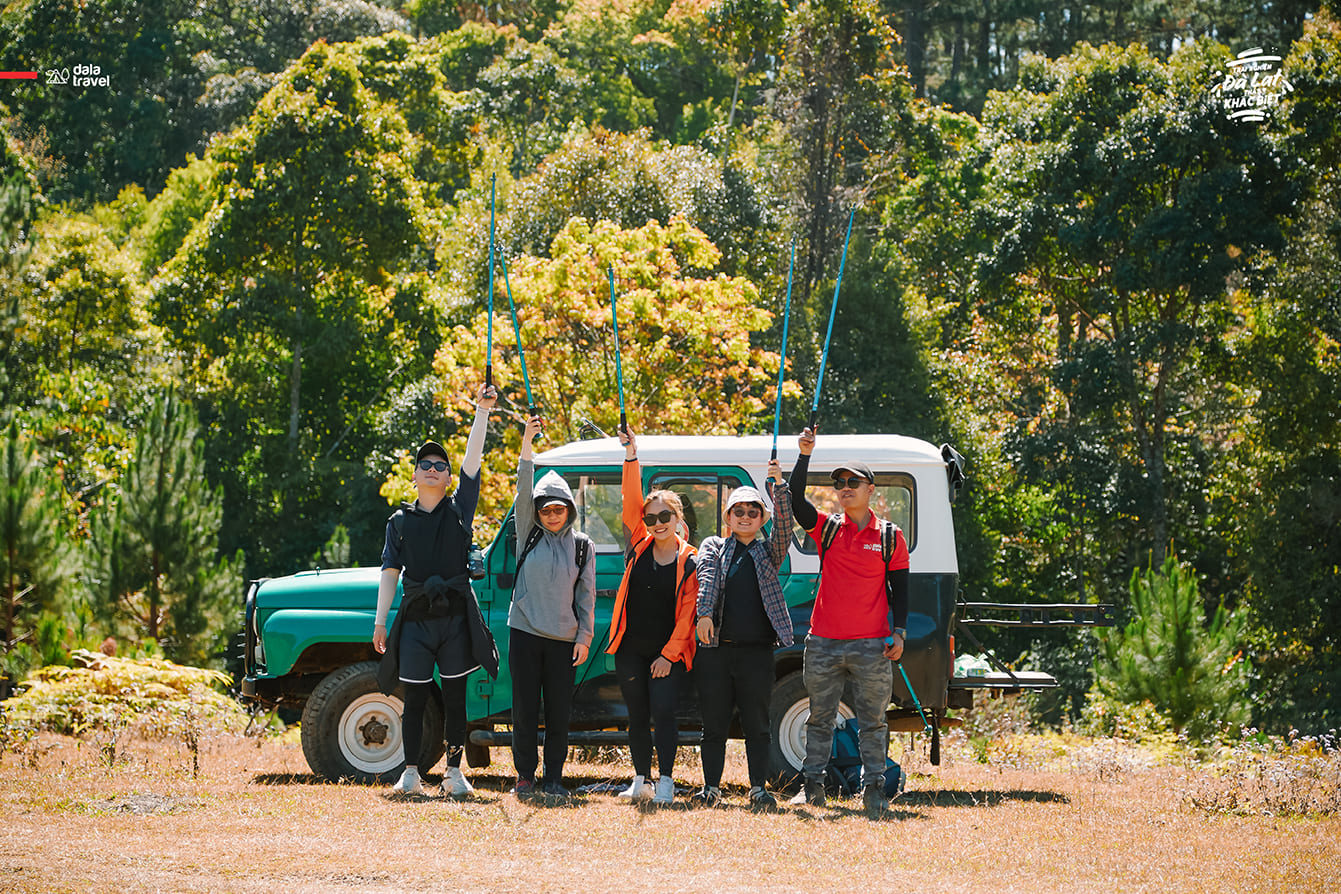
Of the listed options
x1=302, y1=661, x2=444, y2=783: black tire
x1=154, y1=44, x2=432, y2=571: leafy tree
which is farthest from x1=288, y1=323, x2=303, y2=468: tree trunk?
x1=302, y1=661, x2=444, y2=783: black tire

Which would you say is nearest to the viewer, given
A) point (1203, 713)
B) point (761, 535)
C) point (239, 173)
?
point (761, 535)

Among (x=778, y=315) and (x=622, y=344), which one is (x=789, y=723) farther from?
(x=778, y=315)

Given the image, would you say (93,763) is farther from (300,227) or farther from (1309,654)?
(300,227)

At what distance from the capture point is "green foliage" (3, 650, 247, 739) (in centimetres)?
1193

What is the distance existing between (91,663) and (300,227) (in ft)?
70.1

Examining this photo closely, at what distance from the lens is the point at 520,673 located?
339 inches

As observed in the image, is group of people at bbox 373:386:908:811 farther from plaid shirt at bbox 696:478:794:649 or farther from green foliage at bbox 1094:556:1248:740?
green foliage at bbox 1094:556:1248:740

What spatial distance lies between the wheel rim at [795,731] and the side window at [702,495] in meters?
1.24

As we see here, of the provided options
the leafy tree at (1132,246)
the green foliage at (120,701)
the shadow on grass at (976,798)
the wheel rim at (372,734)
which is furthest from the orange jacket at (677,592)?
the leafy tree at (1132,246)

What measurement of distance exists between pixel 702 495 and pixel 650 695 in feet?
5.18

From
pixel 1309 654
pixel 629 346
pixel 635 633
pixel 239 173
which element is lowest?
pixel 1309 654

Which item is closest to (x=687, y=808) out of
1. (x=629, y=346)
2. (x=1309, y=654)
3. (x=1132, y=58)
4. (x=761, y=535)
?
(x=761, y=535)

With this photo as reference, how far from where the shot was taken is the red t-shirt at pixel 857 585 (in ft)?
27.3

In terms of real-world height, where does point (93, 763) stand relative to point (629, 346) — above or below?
below
